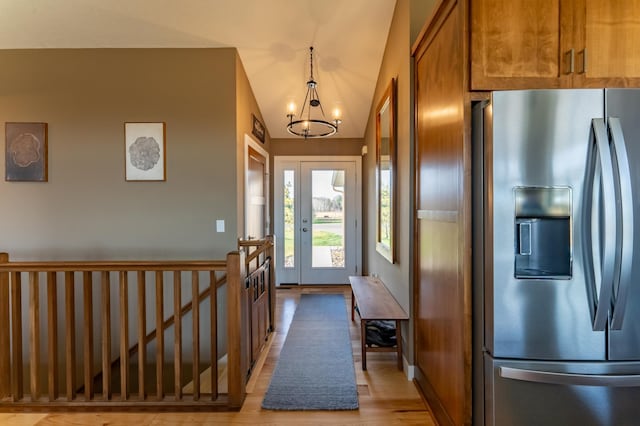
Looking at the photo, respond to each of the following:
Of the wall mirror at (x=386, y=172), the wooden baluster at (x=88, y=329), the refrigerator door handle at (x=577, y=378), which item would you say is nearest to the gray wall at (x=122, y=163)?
the wooden baluster at (x=88, y=329)

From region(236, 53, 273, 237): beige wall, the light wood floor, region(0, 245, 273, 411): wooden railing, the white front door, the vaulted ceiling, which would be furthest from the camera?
the white front door

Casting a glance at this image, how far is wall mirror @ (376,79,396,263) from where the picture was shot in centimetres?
291

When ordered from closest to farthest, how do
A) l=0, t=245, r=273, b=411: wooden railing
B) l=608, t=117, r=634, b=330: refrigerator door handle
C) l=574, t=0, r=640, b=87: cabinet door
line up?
l=608, t=117, r=634, b=330: refrigerator door handle → l=574, t=0, r=640, b=87: cabinet door → l=0, t=245, r=273, b=411: wooden railing

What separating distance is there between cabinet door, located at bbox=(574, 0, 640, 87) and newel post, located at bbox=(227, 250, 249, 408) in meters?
2.08

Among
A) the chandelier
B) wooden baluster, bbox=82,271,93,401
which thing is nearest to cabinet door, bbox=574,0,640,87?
the chandelier

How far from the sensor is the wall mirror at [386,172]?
9.53ft

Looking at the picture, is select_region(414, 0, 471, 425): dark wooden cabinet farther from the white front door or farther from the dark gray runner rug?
the white front door

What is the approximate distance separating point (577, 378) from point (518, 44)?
1.51m

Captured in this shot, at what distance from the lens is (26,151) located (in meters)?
3.21

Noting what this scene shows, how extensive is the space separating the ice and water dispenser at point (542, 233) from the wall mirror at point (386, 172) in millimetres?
1436

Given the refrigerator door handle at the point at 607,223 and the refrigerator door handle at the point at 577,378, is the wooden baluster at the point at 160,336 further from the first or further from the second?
the refrigerator door handle at the point at 607,223

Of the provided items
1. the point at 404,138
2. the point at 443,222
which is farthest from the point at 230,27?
the point at 443,222

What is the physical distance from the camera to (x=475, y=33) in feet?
5.10

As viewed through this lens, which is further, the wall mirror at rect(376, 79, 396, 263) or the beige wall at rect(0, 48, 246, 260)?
the beige wall at rect(0, 48, 246, 260)
